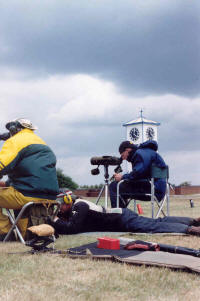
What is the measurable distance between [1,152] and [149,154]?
281cm

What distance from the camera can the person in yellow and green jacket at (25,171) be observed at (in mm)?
4702

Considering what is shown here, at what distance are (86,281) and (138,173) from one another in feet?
12.7

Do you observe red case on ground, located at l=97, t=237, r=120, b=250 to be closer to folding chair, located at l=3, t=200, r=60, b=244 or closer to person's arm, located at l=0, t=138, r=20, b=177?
folding chair, located at l=3, t=200, r=60, b=244

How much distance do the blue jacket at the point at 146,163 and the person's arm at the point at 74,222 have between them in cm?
181

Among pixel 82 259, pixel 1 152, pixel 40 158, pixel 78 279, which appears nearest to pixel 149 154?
pixel 40 158

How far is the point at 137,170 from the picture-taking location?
664 centimetres

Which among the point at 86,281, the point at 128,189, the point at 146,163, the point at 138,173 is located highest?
the point at 146,163

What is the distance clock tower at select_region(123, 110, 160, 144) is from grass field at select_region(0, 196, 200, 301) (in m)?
33.3

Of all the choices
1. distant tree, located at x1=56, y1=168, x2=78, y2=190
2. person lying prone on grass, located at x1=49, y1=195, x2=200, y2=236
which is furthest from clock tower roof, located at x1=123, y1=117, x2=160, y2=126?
person lying prone on grass, located at x1=49, y1=195, x2=200, y2=236

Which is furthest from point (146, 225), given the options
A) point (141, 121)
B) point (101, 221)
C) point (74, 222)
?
point (141, 121)

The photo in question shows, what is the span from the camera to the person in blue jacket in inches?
263

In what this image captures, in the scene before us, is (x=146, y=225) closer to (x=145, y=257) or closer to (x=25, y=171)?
(x=25, y=171)

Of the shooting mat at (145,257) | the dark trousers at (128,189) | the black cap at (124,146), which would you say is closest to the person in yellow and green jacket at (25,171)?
the shooting mat at (145,257)

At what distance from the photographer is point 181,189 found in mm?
25984
